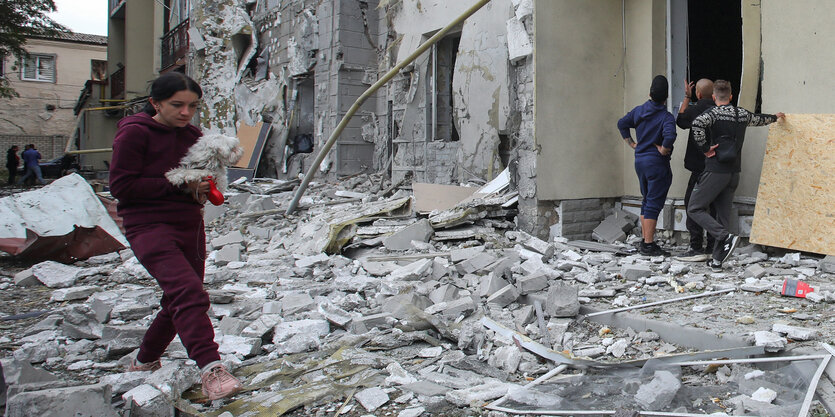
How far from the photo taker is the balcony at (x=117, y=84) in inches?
918

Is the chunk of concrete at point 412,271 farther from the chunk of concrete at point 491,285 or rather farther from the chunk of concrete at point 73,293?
the chunk of concrete at point 73,293

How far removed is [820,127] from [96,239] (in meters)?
6.89

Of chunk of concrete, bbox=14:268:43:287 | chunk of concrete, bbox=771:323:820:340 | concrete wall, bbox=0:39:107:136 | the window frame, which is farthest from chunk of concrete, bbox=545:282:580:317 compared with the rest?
the window frame

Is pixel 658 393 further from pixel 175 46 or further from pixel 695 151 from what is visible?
pixel 175 46

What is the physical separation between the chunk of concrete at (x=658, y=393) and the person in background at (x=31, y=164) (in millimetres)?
20374

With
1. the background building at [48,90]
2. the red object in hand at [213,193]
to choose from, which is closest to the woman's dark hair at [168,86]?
the red object in hand at [213,193]

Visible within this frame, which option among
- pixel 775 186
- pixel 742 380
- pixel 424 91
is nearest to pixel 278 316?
pixel 742 380

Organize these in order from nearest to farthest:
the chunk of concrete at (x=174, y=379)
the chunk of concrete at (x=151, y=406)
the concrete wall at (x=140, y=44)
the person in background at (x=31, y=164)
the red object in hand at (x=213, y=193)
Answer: the chunk of concrete at (x=151, y=406) < the chunk of concrete at (x=174, y=379) < the red object in hand at (x=213, y=193) < the person in background at (x=31, y=164) < the concrete wall at (x=140, y=44)

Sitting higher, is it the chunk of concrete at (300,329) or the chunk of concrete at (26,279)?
the chunk of concrete at (26,279)

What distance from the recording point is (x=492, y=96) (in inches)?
321

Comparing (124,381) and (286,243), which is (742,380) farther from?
(286,243)

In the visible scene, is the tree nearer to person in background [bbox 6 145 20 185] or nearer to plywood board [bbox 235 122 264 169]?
person in background [bbox 6 145 20 185]

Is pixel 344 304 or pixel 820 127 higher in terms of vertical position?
pixel 820 127

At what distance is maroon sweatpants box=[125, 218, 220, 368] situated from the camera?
2391 millimetres
